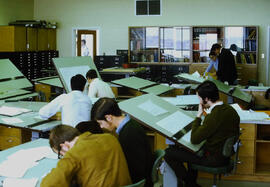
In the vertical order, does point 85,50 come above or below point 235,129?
above

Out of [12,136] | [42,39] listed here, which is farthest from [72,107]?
[42,39]

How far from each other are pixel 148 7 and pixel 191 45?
181cm

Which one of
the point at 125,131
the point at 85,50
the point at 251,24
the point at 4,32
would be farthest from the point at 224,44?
the point at 125,131

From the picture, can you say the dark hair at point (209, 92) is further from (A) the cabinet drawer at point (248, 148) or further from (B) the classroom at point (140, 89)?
(A) the cabinet drawer at point (248, 148)

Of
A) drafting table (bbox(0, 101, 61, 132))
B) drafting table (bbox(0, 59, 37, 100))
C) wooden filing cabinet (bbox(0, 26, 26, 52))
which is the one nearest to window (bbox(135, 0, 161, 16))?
wooden filing cabinet (bbox(0, 26, 26, 52))

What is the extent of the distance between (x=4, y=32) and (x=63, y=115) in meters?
7.04

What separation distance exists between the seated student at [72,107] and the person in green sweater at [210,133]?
3.55ft

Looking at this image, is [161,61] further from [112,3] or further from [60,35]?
[60,35]

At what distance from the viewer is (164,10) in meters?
11.3

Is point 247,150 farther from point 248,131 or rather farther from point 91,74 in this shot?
point 91,74

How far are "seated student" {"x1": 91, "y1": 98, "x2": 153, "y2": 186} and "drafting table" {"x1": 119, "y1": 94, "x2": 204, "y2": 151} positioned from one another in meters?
0.64

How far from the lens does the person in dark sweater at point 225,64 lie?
7.58 metres

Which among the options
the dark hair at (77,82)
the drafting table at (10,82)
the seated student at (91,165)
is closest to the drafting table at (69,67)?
the dark hair at (77,82)

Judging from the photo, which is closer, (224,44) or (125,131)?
(125,131)
